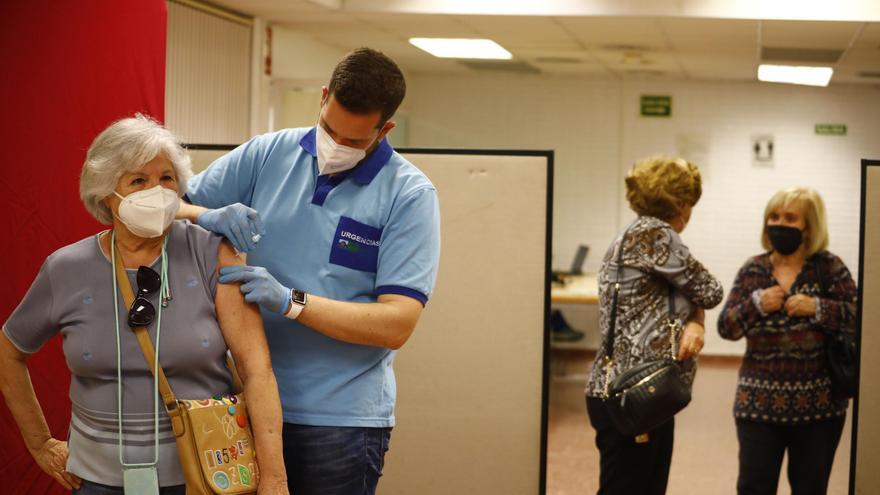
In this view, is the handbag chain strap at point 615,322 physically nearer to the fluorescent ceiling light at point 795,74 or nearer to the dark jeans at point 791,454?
the dark jeans at point 791,454

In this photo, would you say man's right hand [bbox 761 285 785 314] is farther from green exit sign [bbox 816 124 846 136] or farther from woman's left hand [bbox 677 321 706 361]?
green exit sign [bbox 816 124 846 136]

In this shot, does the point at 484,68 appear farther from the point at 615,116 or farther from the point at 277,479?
the point at 277,479

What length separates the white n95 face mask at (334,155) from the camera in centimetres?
185

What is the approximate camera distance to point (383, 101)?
5.86 feet

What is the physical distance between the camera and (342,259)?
1.86 m

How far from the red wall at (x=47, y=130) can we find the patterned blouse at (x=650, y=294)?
1540mm

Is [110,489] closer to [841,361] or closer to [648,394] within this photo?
[648,394]

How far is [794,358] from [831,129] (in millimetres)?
7272

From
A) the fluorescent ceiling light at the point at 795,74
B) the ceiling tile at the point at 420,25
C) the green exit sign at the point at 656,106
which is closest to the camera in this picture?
the ceiling tile at the point at 420,25

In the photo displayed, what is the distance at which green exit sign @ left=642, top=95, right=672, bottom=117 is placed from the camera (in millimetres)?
9969

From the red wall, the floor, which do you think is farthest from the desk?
the red wall

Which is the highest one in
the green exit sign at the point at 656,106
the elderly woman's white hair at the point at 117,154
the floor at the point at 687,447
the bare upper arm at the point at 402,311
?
the green exit sign at the point at 656,106

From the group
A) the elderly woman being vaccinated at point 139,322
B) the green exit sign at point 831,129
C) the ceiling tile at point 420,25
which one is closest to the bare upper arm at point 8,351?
the elderly woman being vaccinated at point 139,322

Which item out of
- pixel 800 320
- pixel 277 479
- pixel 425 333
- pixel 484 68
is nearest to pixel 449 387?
pixel 425 333
